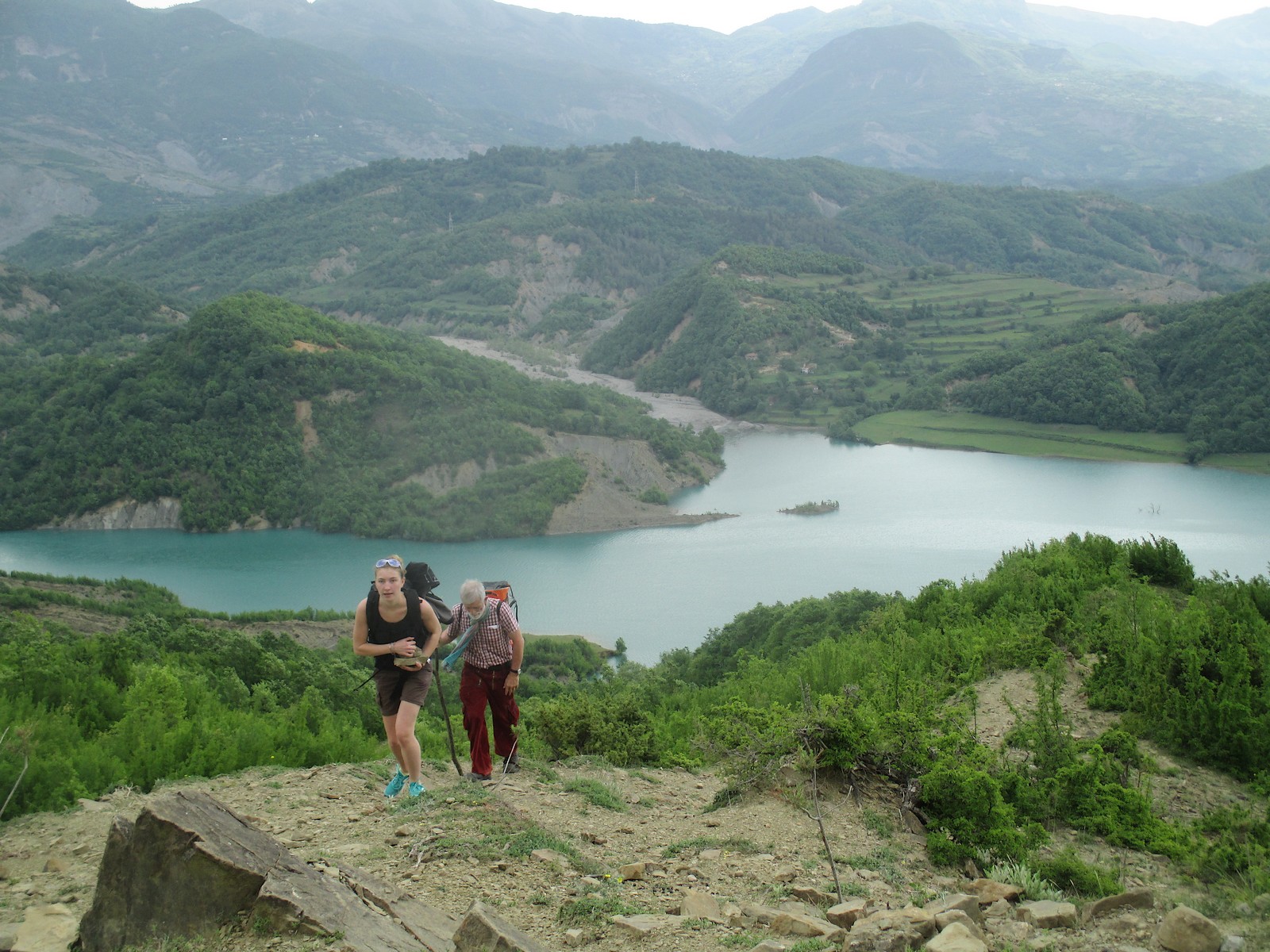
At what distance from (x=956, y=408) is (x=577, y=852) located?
65717 mm

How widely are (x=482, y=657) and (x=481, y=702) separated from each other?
375 mm

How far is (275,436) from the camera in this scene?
49.2 m

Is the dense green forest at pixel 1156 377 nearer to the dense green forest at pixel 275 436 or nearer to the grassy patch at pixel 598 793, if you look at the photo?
the dense green forest at pixel 275 436

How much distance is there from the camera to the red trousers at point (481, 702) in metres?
7.64

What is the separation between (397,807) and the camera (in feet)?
22.6

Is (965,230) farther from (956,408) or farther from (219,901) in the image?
(219,901)

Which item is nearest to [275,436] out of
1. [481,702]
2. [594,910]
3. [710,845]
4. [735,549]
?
[735,549]

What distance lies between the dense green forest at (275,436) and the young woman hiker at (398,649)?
3877 cm

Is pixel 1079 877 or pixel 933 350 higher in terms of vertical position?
pixel 933 350

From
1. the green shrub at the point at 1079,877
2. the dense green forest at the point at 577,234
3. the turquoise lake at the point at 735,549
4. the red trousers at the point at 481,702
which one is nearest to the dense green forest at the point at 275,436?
the turquoise lake at the point at 735,549

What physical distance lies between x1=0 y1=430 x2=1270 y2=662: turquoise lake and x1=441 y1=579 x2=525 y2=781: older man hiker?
23835mm

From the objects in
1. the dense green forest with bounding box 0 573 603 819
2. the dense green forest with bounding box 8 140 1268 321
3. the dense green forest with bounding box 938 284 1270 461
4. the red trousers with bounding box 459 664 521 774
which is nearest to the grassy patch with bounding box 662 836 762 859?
the red trousers with bounding box 459 664 521 774

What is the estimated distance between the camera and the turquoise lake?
1433 inches

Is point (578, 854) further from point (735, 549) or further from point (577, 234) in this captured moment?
point (577, 234)
